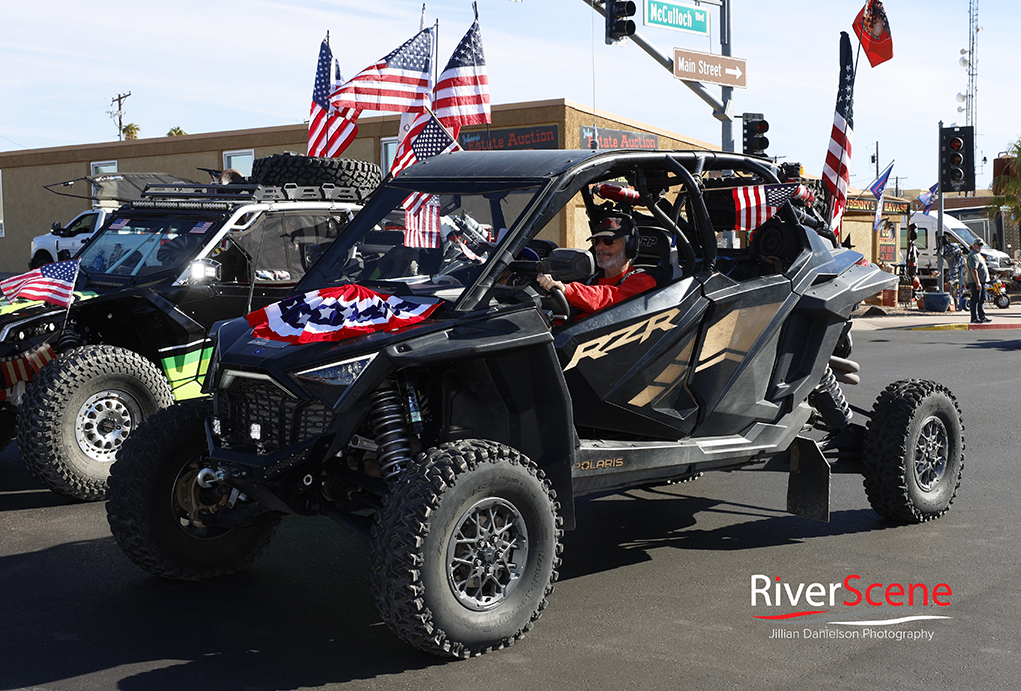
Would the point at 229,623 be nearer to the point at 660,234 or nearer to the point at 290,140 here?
the point at 660,234

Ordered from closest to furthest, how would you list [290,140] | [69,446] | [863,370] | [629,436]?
[629,436] → [69,446] → [863,370] → [290,140]

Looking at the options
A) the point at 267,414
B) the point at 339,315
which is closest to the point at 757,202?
the point at 339,315

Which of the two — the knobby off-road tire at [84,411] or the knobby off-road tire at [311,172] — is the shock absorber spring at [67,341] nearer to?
the knobby off-road tire at [84,411]

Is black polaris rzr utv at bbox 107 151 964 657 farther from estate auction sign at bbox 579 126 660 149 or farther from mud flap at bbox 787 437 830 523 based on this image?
estate auction sign at bbox 579 126 660 149

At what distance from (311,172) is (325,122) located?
4290mm

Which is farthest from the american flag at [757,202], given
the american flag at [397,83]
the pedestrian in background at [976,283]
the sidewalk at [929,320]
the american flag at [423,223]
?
the pedestrian in background at [976,283]

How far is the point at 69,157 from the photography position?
37625 millimetres

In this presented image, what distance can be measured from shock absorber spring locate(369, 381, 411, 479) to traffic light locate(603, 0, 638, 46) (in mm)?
14053

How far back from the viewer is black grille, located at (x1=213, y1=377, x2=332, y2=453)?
15.0 ft

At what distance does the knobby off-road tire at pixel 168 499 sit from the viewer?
16.9ft

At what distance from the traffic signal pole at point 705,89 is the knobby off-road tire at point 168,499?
14.1m

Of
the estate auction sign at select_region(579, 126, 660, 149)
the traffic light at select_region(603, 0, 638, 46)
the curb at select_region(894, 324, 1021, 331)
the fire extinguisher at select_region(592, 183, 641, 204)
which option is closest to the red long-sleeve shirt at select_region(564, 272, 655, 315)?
the fire extinguisher at select_region(592, 183, 641, 204)

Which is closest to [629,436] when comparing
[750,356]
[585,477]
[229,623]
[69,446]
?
[585,477]

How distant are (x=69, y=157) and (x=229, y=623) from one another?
3648 centimetres
